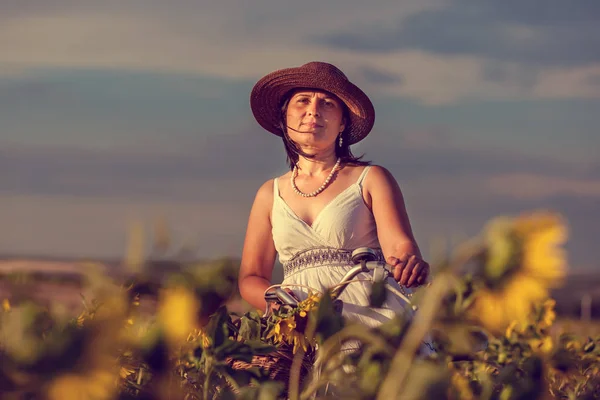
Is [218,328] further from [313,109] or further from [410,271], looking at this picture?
[313,109]

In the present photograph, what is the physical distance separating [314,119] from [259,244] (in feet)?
1.67

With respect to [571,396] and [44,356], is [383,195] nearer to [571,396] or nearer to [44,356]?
[571,396]

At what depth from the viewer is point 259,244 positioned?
3584 millimetres

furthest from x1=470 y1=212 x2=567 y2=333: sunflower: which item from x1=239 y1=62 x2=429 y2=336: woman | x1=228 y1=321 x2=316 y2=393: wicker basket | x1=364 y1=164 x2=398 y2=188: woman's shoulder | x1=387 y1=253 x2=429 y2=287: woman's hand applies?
x1=364 y1=164 x2=398 y2=188: woman's shoulder

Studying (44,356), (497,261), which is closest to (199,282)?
(44,356)

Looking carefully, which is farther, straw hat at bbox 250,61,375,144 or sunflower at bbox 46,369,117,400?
straw hat at bbox 250,61,375,144

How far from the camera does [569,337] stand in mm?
3641

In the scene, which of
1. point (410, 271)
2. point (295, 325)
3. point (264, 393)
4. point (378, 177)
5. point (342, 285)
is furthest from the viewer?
point (378, 177)

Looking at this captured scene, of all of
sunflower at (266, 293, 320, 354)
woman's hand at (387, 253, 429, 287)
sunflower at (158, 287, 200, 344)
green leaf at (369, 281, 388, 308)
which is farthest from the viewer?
sunflower at (266, 293, 320, 354)

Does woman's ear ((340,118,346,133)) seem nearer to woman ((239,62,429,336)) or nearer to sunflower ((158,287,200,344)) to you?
woman ((239,62,429,336))

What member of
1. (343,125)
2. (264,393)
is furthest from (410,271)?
(343,125)

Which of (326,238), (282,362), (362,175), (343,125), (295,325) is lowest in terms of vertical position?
(282,362)

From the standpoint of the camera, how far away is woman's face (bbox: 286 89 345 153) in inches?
137

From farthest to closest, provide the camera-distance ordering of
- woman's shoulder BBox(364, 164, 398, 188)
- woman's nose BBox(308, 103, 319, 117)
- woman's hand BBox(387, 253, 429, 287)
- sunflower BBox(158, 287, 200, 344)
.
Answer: woman's nose BBox(308, 103, 319, 117) < woman's shoulder BBox(364, 164, 398, 188) < woman's hand BBox(387, 253, 429, 287) < sunflower BBox(158, 287, 200, 344)
